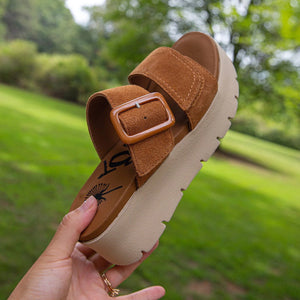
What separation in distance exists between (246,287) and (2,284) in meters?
1.96

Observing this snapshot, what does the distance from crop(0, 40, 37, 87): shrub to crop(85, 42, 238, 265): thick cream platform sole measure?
18.5m

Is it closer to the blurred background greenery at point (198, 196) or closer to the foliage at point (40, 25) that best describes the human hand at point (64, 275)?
the blurred background greenery at point (198, 196)

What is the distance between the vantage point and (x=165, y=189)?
141cm

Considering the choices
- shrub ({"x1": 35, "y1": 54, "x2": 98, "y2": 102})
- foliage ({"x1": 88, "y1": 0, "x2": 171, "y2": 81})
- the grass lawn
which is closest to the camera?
the grass lawn

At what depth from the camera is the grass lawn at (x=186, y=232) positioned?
2396mm

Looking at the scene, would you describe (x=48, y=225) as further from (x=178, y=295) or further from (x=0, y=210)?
(x=178, y=295)

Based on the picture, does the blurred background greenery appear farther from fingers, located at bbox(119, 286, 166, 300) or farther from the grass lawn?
fingers, located at bbox(119, 286, 166, 300)

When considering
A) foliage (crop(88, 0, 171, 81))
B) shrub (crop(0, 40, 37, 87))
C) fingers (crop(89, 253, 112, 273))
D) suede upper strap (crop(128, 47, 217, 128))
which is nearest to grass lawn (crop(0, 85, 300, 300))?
fingers (crop(89, 253, 112, 273))

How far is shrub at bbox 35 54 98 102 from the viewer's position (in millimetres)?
16938

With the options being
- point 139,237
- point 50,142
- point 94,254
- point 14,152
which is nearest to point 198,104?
point 139,237

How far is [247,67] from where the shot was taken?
389 inches

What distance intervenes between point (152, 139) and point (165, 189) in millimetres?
278

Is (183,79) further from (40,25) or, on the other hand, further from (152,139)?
(40,25)

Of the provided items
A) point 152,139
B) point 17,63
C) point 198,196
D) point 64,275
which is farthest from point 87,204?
point 17,63
